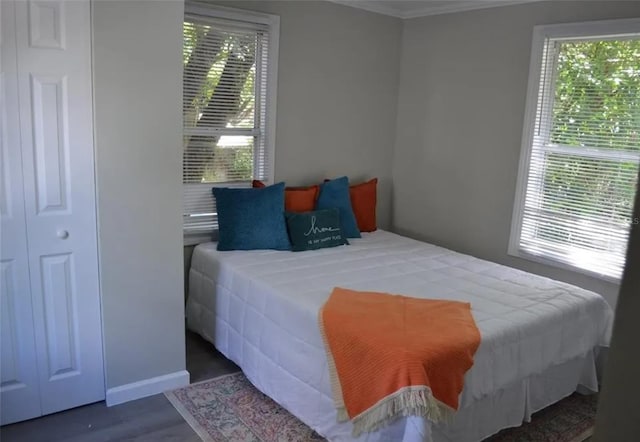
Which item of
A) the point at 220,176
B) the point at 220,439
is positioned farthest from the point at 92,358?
the point at 220,176

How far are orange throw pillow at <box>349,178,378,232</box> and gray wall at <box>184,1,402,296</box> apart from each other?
0.71 ft

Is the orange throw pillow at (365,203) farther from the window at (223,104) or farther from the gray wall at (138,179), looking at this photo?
the gray wall at (138,179)

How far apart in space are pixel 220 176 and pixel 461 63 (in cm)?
191

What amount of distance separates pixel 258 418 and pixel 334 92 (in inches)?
95.6

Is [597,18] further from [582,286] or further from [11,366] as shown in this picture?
[11,366]

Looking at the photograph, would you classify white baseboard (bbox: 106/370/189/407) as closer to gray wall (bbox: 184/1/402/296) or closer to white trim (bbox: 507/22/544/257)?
gray wall (bbox: 184/1/402/296)

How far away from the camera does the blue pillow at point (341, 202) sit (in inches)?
155

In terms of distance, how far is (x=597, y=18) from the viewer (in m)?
3.23

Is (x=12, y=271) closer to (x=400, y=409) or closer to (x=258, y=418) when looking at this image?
(x=258, y=418)

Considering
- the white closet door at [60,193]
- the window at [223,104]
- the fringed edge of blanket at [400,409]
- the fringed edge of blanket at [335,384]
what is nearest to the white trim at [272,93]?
the window at [223,104]

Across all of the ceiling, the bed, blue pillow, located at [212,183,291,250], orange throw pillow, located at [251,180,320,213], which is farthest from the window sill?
the ceiling

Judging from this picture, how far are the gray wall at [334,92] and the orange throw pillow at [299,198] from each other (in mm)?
179

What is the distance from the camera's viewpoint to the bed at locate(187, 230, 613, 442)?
2.41 meters

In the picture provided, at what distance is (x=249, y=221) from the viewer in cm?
349
